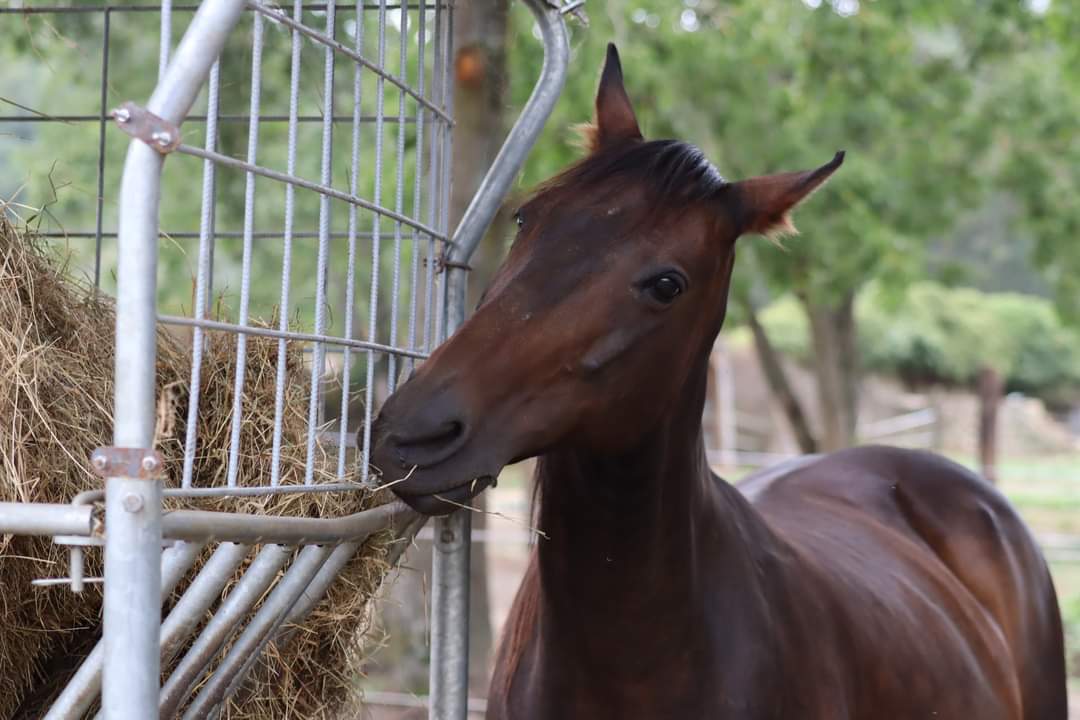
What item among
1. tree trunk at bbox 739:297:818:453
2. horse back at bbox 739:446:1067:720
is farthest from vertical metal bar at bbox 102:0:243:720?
tree trunk at bbox 739:297:818:453

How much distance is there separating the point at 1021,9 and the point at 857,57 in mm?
1270

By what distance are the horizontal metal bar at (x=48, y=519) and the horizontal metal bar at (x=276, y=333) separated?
9.6 inches

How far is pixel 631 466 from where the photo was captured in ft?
6.89

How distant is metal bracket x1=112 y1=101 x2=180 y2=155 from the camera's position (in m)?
1.32

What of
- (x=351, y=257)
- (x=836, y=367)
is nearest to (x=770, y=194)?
(x=351, y=257)

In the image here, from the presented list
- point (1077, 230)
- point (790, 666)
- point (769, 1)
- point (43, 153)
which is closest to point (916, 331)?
point (1077, 230)

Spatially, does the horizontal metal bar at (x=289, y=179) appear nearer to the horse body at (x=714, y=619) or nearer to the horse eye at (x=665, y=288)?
the horse eye at (x=665, y=288)

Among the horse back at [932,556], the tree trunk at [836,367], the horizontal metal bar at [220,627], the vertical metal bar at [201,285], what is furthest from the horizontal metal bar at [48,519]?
the tree trunk at [836,367]

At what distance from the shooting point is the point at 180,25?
8766 millimetres

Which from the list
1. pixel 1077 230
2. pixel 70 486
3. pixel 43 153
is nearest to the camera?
pixel 70 486

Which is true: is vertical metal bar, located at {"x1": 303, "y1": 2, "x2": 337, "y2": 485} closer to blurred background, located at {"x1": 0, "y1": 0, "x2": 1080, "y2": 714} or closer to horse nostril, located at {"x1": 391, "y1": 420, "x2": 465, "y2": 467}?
horse nostril, located at {"x1": 391, "y1": 420, "x2": 465, "y2": 467}

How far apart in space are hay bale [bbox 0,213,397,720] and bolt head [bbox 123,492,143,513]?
44cm

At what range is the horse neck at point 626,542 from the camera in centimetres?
212

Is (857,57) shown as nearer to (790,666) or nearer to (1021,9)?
(1021,9)
